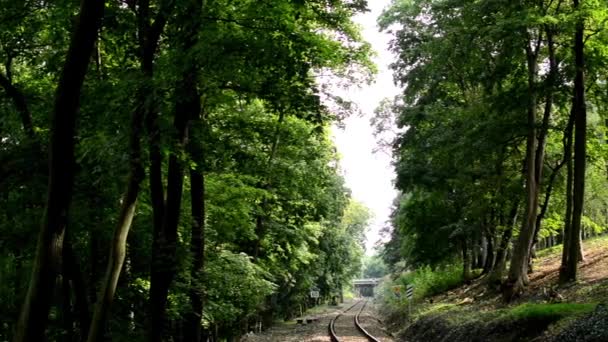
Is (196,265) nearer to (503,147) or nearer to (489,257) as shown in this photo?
(503,147)

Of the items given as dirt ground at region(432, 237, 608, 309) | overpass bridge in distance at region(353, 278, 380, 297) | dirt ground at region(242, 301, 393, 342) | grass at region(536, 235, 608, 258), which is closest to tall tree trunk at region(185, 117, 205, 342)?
dirt ground at region(432, 237, 608, 309)

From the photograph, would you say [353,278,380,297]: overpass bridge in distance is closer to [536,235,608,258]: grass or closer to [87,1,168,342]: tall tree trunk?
[536,235,608,258]: grass

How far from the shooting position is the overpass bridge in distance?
449 ft

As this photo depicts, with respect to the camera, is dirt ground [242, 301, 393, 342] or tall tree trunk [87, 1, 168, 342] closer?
tall tree trunk [87, 1, 168, 342]

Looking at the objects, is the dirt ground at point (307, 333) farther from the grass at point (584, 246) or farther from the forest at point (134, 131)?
the grass at point (584, 246)

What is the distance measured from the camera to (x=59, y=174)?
6.57 m

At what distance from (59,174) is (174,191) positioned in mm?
4038

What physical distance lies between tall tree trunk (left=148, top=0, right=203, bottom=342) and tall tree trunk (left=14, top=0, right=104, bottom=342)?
91.1 inches

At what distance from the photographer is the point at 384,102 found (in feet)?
114

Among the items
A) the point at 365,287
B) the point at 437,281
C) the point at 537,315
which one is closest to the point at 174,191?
the point at 537,315

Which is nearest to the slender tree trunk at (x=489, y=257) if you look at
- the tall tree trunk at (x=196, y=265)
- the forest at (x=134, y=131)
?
the forest at (x=134, y=131)

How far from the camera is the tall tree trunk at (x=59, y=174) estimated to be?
20.9 ft

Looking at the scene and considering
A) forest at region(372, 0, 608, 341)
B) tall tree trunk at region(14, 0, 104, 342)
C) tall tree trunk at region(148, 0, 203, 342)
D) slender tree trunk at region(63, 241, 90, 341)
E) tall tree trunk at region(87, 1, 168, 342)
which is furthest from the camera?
forest at region(372, 0, 608, 341)

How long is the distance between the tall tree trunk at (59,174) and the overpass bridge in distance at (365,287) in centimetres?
13087
